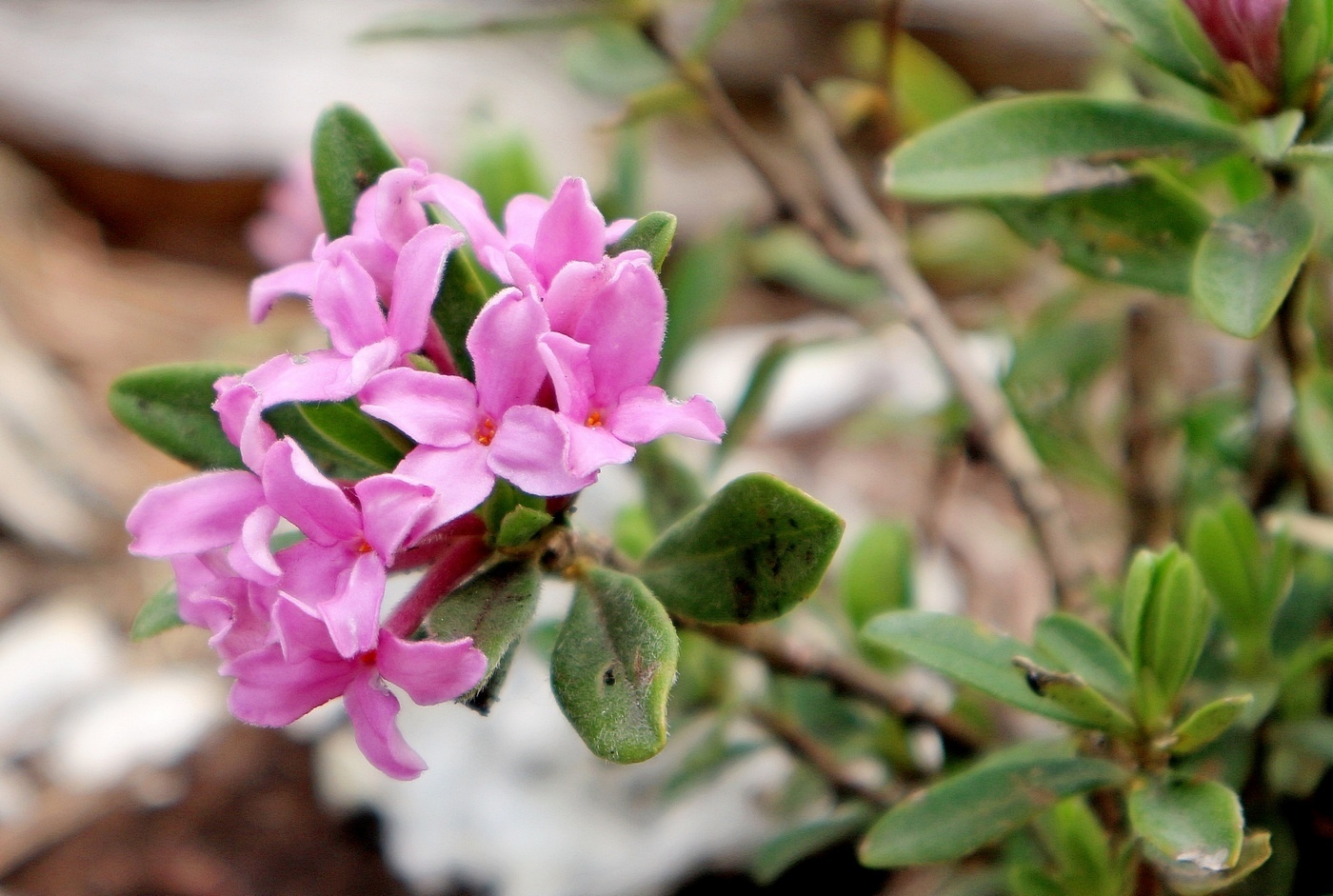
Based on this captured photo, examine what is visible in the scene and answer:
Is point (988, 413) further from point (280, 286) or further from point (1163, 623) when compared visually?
point (280, 286)

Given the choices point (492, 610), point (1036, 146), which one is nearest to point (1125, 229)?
point (1036, 146)

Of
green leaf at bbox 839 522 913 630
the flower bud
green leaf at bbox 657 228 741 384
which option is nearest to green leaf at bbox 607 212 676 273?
the flower bud

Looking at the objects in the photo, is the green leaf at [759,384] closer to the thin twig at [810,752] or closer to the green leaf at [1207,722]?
the thin twig at [810,752]

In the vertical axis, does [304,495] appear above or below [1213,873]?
above

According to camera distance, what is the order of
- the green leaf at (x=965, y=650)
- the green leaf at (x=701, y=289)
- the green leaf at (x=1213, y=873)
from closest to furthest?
1. the green leaf at (x=1213, y=873)
2. the green leaf at (x=965, y=650)
3. the green leaf at (x=701, y=289)

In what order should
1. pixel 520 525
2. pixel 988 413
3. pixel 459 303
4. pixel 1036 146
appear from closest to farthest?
pixel 520 525, pixel 459 303, pixel 1036 146, pixel 988 413

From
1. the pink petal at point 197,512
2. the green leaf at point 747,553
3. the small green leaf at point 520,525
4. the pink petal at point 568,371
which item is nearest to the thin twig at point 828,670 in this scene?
the green leaf at point 747,553

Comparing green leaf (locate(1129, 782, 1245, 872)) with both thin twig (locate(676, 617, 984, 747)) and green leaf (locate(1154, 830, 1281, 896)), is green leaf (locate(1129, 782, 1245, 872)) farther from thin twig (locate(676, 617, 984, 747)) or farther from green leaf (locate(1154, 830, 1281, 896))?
thin twig (locate(676, 617, 984, 747))
